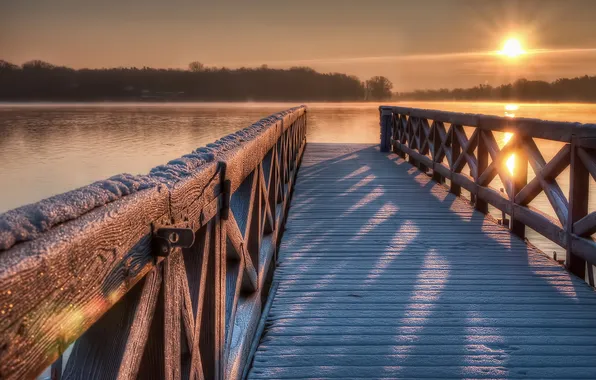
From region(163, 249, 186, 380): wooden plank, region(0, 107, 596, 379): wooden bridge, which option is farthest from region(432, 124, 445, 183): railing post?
region(163, 249, 186, 380): wooden plank

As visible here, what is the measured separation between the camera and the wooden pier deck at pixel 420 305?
2.76 m

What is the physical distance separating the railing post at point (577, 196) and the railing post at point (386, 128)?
991 centimetres

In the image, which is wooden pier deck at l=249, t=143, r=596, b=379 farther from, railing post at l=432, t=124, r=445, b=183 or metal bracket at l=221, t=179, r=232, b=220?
railing post at l=432, t=124, r=445, b=183

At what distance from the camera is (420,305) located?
3494 millimetres

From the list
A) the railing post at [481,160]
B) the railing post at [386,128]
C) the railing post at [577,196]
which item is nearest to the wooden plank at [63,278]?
the railing post at [577,196]

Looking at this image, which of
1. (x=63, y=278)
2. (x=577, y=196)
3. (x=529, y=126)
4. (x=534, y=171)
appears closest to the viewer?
(x=63, y=278)

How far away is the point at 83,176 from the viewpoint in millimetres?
30484

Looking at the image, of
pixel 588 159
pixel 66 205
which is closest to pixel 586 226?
pixel 588 159

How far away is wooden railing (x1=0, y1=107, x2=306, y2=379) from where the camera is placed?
0.74 meters

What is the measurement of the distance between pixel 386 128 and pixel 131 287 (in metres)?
13.2

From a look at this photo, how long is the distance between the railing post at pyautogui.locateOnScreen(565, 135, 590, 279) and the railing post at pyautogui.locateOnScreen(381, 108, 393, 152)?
9.91 m

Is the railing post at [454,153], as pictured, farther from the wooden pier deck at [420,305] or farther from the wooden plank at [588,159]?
the wooden plank at [588,159]

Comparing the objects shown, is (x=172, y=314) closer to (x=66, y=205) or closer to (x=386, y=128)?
(x=66, y=205)

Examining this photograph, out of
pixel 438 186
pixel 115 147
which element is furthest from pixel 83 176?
pixel 438 186
